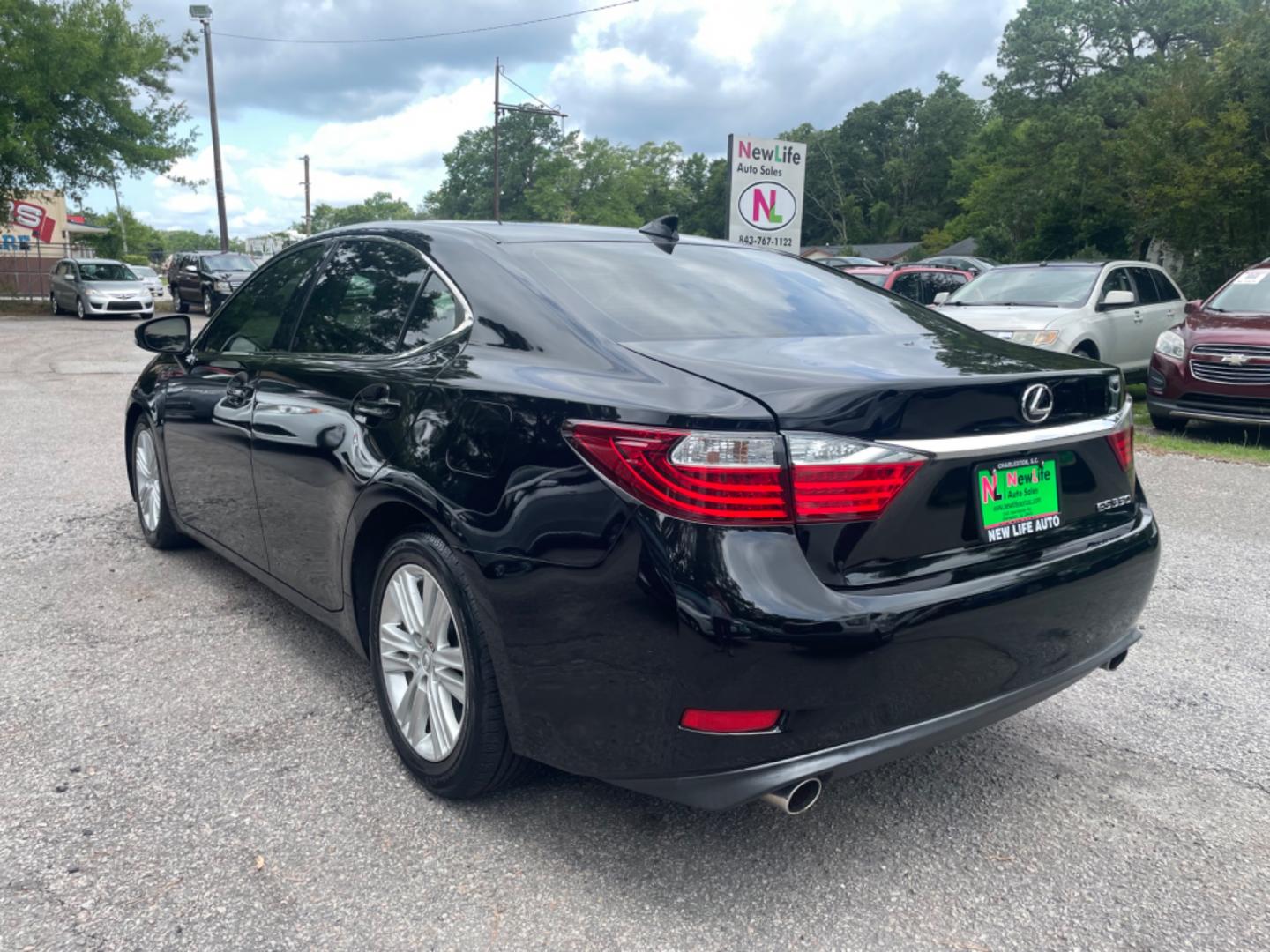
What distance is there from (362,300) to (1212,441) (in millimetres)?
8840

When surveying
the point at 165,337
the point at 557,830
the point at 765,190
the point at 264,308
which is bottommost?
the point at 557,830

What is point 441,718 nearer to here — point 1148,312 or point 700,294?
point 700,294

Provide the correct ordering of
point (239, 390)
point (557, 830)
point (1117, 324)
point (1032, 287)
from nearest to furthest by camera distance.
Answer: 1. point (557, 830)
2. point (239, 390)
3. point (1117, 324)
4. point (1032, 287)

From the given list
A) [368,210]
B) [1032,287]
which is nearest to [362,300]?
[1032,287]

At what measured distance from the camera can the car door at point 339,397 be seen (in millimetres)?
3041

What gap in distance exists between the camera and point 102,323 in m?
25.3

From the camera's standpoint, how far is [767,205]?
13.9 m

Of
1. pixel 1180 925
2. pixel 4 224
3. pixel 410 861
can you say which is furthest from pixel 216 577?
pixel 4 224

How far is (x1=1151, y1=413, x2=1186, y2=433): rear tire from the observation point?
9.91 m

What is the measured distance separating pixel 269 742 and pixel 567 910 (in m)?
1.29

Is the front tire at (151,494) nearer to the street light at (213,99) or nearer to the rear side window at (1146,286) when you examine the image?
the rear side window at (1146,286)

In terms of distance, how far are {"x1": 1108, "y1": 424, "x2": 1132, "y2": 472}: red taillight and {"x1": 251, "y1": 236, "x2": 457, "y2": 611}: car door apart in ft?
6.10

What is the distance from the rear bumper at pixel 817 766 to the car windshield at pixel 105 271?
28.8 meters

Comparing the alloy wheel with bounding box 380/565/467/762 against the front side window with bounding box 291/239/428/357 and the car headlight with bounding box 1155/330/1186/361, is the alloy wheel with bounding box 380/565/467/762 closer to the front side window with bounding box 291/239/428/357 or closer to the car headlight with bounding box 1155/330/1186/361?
the front side window with bounding box 291/239/428/357
